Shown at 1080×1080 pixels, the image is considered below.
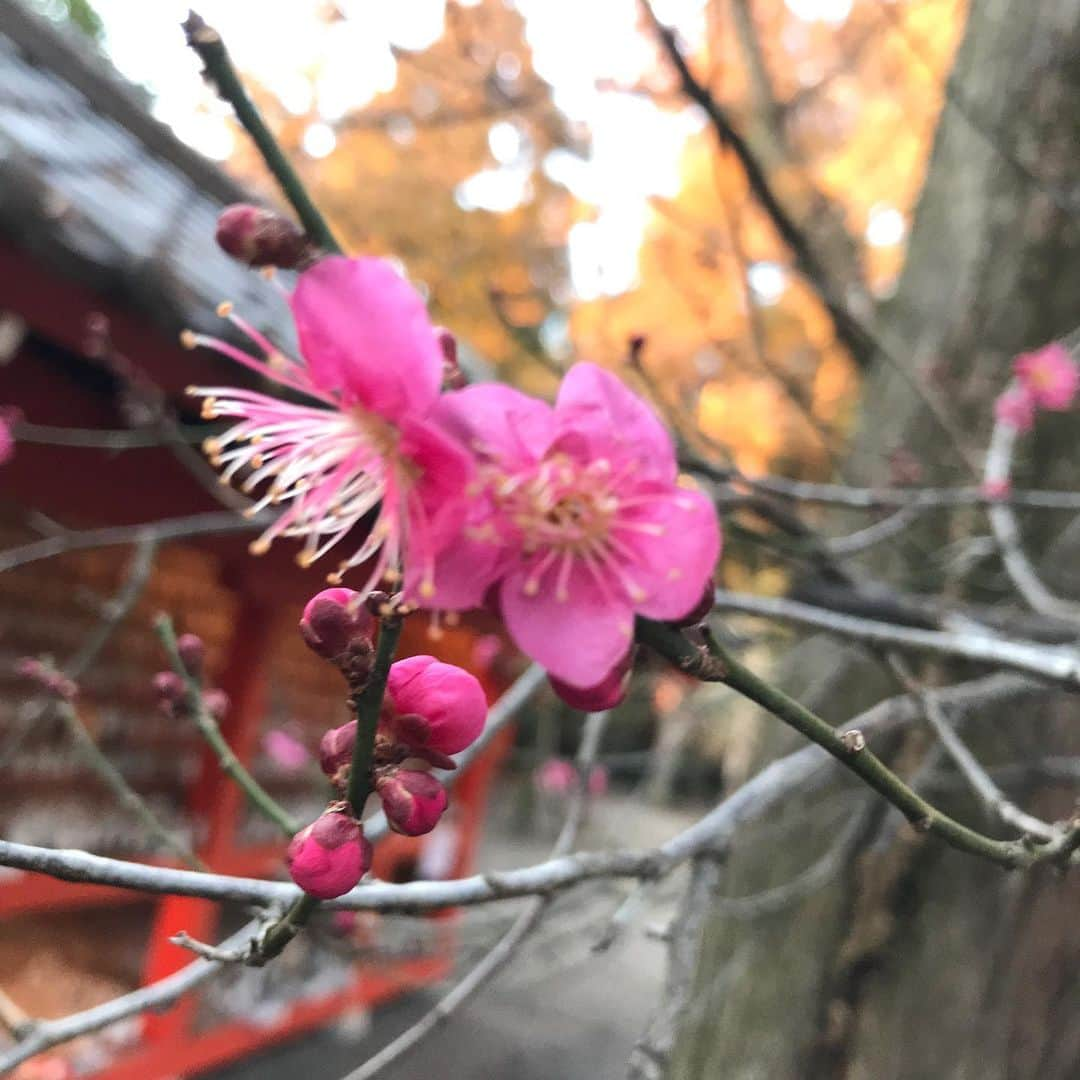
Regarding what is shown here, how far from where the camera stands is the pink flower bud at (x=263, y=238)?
0.52 meters

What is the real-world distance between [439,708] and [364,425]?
16cm

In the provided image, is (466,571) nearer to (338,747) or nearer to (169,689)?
(338,747)

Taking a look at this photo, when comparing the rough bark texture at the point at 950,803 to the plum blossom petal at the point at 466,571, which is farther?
the rough bark texture at the point at 950,803

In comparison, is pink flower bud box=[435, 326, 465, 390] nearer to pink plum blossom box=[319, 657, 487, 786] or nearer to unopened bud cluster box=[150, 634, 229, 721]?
pink plum blossom box=[319, 657, 487, 786]

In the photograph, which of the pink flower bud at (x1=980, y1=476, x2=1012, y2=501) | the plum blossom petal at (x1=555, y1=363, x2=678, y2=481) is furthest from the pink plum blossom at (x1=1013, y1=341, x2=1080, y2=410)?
the plum blossom petal at (x1=555, y1=363, x2=678, y2=481)

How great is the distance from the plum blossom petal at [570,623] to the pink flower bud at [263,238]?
0.21 m

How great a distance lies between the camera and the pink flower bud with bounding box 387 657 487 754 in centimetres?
51

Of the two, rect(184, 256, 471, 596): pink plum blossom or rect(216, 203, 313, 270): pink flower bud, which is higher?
rect(216, 203, 313, 270): pink flower bud

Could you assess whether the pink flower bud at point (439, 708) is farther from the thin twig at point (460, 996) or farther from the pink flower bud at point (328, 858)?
the thin twig at point (460, 996)

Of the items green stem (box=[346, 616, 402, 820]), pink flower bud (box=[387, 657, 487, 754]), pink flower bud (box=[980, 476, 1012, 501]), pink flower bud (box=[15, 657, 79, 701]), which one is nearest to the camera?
green stem (box=[346, 616, 402, 820])

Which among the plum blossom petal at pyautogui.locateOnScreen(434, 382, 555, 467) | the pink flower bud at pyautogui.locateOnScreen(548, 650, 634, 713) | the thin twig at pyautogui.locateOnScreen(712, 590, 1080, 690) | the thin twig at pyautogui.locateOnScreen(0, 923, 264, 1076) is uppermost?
the thin twig at pyautogui.locateOnScreen(712, 590, 1080, 690)

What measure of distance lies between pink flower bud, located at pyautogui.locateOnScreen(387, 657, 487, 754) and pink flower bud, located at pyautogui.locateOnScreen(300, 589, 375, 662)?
3 cm

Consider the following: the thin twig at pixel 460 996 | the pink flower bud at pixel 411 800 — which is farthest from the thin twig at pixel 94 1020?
the pink flower bud at pixel 411 800

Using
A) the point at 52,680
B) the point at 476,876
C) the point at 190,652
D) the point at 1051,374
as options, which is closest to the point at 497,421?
the point at 476,876
